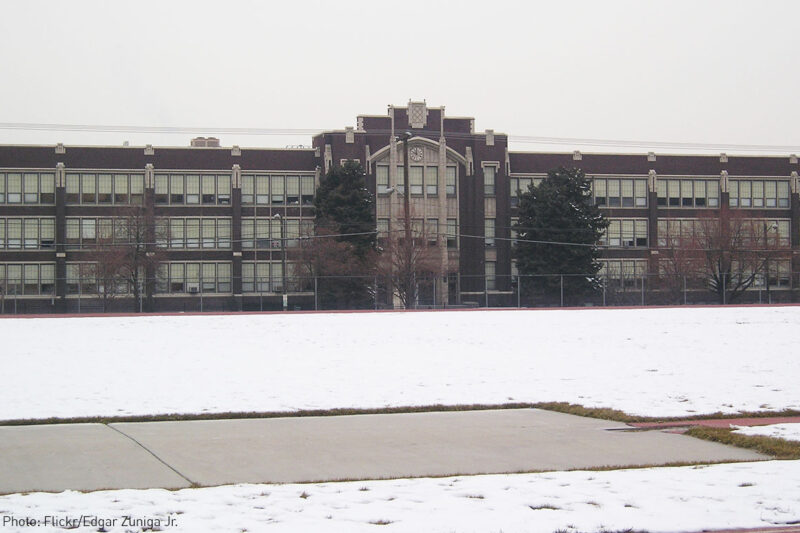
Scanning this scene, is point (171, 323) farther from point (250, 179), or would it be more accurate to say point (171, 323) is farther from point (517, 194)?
point (517, 194)

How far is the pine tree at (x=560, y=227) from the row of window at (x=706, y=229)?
6.96 metres

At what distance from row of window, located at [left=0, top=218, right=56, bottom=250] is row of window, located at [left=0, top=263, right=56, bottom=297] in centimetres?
169

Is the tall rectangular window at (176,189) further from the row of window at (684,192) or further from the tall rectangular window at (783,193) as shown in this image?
the tall rectangular window at (783,193)

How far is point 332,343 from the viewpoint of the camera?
29047mm

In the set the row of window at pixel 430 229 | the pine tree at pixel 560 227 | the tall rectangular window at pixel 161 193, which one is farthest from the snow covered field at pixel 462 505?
the tall rectangular window at pixel 161 193

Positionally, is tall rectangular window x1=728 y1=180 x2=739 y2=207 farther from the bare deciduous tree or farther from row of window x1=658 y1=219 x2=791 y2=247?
the bare deciduous tree

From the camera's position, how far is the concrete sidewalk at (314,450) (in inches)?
440

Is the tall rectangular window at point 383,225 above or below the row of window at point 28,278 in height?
above

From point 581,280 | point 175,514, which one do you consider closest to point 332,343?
point 175,514

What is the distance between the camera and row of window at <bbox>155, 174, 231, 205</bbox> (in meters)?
76.1

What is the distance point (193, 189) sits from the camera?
3014 inches

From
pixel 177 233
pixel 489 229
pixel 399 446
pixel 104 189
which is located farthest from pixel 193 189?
pixel 399 446

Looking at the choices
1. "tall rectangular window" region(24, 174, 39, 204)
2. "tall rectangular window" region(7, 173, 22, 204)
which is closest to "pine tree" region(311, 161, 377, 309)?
"tall rectangular window" region(24, 174, 39, 204)

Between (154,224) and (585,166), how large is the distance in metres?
37.7
